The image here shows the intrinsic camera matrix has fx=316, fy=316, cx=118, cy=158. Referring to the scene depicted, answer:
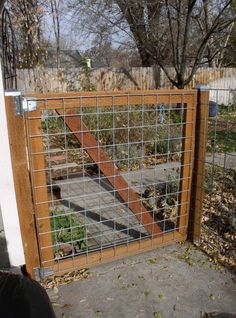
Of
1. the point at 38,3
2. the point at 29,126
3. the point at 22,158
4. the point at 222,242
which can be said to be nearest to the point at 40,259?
the point at 22,158

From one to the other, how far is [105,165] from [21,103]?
0.82 metres

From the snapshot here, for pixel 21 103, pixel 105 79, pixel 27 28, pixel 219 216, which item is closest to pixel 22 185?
pixel 21 103

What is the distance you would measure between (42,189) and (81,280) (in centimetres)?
81

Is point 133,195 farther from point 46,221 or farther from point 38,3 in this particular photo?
point 38,3

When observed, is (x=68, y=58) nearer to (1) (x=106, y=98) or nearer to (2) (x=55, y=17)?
Answer: (2) (x=55, y=17)

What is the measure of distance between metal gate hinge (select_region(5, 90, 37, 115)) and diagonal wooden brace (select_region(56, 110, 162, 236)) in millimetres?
190

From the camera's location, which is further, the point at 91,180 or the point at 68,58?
the point at 68,58

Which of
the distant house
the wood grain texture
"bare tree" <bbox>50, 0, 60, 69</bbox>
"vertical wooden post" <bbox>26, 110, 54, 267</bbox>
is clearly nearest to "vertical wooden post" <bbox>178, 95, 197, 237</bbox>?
the wood grain texture

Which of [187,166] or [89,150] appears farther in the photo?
[187,166]

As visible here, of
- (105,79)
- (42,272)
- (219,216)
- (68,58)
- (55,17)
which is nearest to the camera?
(42,272)

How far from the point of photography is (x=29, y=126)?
2.06m

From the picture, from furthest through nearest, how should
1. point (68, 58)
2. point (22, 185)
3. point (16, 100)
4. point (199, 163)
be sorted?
point (68, 58)
point (199, 163)
point (22, 185)
point (16, 100)

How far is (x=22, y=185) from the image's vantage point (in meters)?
2.12

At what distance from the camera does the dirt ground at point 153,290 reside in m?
2.16
